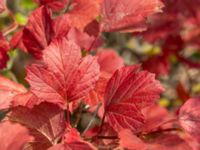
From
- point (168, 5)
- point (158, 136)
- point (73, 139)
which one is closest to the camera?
point (73, 139)

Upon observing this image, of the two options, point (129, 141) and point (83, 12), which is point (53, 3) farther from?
point (129, 141)

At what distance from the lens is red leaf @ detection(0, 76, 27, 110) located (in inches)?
31.2

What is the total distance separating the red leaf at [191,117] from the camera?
30.4 inches

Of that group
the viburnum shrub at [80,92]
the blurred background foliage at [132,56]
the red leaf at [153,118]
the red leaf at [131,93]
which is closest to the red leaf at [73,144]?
the viburnum shrub at [80,92]

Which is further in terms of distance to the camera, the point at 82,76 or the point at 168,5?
the point at 168,5

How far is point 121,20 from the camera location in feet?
2.88

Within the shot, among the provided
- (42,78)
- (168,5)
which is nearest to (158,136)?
(42,78)

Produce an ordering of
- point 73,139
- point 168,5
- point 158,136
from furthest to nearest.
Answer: point 168,5
point 158,136
point 73,139

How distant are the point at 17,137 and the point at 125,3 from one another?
34cm

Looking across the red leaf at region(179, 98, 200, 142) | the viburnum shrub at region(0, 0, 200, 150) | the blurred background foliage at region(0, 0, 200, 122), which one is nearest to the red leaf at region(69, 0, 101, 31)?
the viburnum shrub at region(0, 0, 200, 150)

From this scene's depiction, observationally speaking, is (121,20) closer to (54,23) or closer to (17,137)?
(54,23)

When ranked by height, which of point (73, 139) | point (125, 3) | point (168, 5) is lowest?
point (168, 5)

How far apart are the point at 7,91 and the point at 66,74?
→ 14 centimetres

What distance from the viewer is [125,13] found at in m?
0.86
